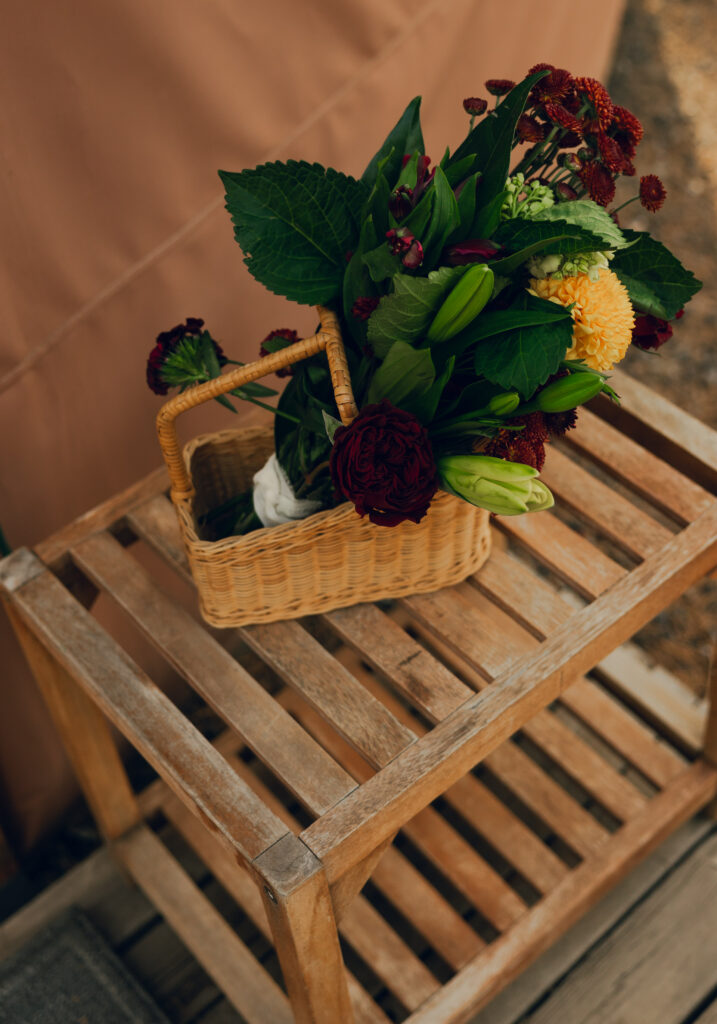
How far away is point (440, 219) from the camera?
789mm

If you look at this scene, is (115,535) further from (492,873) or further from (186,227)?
(492,873)

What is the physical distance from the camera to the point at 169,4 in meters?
1.01

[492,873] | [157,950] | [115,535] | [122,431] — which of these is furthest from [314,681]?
[157,950]

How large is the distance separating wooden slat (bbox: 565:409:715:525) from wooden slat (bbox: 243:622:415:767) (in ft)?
1.41

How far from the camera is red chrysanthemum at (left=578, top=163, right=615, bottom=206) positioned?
0.81 m

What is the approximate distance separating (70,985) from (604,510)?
102 centimetres

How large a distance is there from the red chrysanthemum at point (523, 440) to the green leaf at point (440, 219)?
17 cm

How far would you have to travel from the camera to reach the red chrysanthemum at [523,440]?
2.76ft

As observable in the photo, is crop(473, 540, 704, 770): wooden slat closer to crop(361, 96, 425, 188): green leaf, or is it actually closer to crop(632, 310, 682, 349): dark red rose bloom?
crop(632, 310, 682, 349): dark red rose bloom

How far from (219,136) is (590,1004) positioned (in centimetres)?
131

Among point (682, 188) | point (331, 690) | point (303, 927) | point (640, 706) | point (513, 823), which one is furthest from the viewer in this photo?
point (682, 188)

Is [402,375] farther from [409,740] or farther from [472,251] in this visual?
[409,740]

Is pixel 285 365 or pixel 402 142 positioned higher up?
pixel 402 142

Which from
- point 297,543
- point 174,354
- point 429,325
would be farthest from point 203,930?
point 429,325
